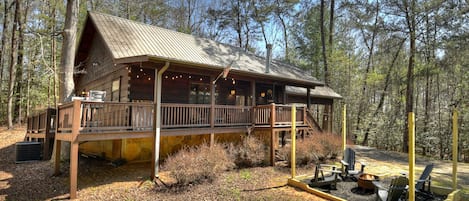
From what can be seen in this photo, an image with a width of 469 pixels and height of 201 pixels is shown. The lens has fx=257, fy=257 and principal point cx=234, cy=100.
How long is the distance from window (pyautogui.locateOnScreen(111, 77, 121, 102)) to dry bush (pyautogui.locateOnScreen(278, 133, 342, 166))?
751cm

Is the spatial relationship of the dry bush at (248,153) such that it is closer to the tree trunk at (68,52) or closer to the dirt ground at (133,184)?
the dirt ground at (133,184)

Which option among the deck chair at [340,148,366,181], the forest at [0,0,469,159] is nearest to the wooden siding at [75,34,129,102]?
the forest at [0,0,469,159]

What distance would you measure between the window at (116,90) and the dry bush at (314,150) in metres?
7.51

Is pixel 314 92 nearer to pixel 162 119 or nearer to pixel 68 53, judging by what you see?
pixel 162 119

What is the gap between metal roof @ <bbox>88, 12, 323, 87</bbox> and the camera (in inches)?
402

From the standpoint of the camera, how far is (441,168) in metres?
11.9

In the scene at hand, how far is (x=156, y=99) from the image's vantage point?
8.38 metres

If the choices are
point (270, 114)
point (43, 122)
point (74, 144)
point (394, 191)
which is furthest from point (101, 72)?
point (394, 191)

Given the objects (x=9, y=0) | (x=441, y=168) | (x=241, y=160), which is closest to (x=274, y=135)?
(x=241, y=160)

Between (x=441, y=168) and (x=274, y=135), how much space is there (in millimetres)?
8092

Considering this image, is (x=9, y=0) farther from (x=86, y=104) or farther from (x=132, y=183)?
(x=132, y=183)

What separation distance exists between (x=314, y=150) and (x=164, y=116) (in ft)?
20.6

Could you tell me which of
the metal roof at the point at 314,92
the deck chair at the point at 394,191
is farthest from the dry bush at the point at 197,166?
the metal roof at the point at 314,92

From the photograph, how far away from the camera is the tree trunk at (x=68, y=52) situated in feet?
35.1
